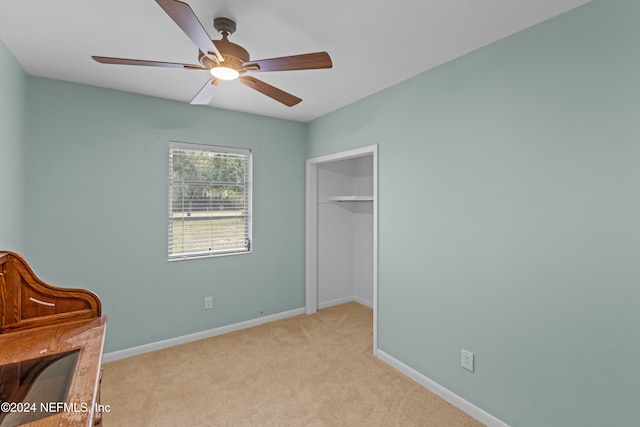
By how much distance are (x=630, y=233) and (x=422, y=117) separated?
1513 millimetres

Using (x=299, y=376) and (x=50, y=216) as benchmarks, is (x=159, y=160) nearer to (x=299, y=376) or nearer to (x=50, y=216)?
(x=50, y=216)

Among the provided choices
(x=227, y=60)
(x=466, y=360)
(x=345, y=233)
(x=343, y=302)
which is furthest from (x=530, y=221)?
(x=343, y=302)

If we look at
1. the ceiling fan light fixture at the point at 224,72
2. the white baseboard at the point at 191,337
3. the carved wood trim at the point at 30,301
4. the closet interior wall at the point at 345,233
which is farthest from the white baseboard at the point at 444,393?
the ceiling fan light fixture at the point at 224,72

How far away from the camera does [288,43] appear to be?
6.84 ft

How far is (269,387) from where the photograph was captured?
250cm

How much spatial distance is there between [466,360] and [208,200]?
287cm

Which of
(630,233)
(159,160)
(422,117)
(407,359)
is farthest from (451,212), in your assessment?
(159,160)

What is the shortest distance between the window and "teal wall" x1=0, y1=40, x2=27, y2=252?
44.4 inches

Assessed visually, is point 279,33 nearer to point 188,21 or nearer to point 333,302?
point 188,21

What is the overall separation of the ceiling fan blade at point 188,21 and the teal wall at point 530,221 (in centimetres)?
173

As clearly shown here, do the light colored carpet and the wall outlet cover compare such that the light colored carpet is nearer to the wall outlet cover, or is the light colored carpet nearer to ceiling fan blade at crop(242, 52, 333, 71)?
the wall outlet cover

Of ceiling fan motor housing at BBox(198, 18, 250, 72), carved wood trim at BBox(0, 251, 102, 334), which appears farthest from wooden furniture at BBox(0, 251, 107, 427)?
ceiling fan motor housing at BBox(198, 18, 250, 72)

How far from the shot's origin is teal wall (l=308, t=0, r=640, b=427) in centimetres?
156

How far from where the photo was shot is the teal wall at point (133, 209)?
267cm
